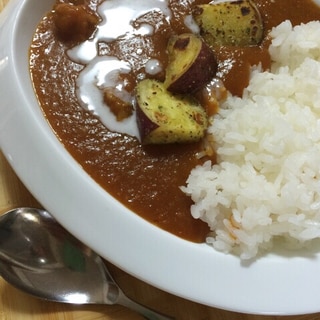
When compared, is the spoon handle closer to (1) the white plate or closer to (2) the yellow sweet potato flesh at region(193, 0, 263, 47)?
(1) the white plate

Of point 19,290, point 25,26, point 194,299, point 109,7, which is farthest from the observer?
point 109,7

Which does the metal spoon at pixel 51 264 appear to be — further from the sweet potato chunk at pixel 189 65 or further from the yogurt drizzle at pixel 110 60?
the sweet potato chunk at pixel 189 65

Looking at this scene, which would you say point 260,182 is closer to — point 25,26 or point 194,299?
point 194,299

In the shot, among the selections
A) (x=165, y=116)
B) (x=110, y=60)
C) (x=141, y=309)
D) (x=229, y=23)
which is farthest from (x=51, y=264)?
(x=229, y=23)

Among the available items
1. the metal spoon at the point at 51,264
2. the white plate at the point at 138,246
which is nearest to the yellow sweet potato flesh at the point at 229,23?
the white plate at the point at 138,246

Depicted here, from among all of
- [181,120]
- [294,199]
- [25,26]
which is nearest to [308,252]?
[294,199]

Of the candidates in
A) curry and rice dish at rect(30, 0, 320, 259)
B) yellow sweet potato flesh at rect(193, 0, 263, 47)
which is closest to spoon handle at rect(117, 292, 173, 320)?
curry and rice dish at rect(30, 0, 320, 259)

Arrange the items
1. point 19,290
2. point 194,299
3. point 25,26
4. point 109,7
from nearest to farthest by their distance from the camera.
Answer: point 194,299, point 19,290, point 25,26, point 109,7
